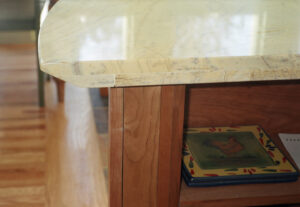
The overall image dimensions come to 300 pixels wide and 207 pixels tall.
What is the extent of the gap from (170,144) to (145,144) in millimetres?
40

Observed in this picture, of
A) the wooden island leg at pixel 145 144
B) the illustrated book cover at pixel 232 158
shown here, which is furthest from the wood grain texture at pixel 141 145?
the illustrated book cover at pixel 232 158

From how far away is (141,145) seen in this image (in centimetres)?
72

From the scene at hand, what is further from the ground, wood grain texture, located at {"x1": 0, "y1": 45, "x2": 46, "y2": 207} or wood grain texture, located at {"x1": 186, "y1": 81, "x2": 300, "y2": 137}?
wood grain texture, located at {"x1": 186, "y1": 81, "x2": 300, "y2": 137}

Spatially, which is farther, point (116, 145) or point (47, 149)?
point (47, 149)

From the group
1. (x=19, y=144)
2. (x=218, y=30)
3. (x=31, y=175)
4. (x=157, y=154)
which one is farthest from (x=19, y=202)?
(x=218, y=30)

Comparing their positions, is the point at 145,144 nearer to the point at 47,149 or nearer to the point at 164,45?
the point at 164,45

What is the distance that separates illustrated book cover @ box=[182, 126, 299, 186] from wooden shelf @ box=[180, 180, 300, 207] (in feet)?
0.04

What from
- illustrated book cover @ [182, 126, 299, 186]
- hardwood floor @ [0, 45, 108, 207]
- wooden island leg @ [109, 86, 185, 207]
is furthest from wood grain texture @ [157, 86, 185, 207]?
hardwood floor @ [0, 45, 108, 207]

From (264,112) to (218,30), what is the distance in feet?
1.46

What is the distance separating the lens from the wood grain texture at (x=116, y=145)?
2.21ft

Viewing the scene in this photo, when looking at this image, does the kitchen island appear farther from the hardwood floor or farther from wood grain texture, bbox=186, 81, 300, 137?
the hardwood floor

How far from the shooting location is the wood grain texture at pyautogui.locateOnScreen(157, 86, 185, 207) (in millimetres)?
688

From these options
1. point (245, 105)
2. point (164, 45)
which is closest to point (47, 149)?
point (245, 105)

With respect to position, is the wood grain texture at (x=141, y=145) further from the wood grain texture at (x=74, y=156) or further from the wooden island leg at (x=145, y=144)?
the wood grain texture at (x=74, y=156)
